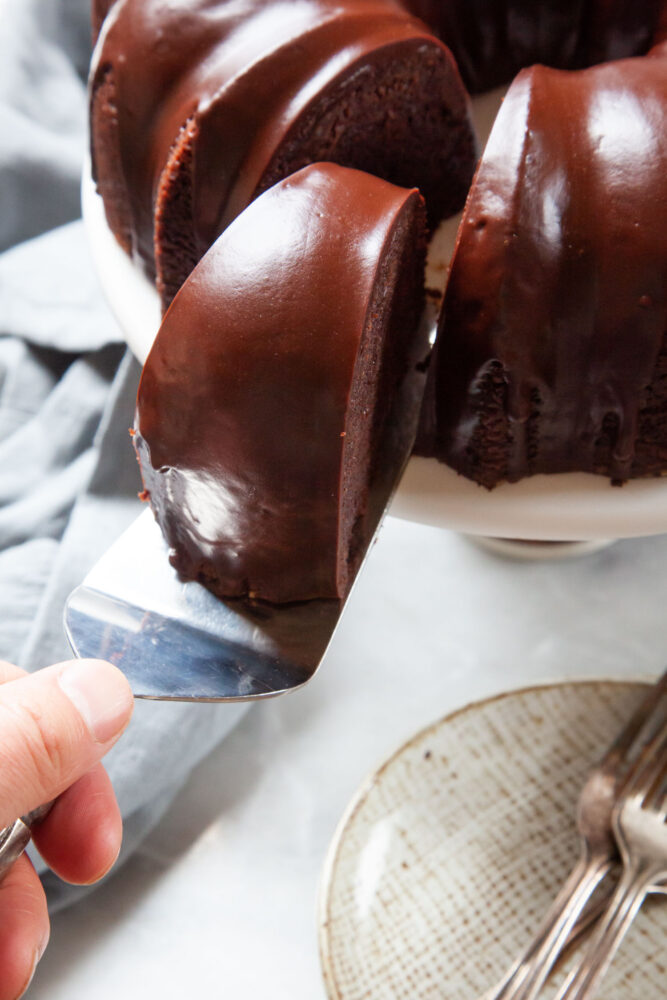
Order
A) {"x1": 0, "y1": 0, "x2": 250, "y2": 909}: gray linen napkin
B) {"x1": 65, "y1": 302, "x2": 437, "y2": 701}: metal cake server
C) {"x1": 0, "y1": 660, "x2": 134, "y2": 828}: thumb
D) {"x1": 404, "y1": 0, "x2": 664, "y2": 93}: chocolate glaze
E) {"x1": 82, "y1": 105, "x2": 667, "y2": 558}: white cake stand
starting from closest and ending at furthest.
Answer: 1. {"x1": 0, "y1": 660, "x2": 134, "y2": 828}: thumb
2. {"x1": 65, "y1": 302, "x2": 437, "y2": 701}: metal cake server
3. {"x1": 82, "y1": 105, "x2": 667, "y2": 558}: white cake stand
4. {"x1": 0, "y1": 0, "x2": 250, "y2": 909}: gray linen napkin
5. {"x1": 404, "y1": 0, "x2": 664, "y2": 93}: chocolate glaze

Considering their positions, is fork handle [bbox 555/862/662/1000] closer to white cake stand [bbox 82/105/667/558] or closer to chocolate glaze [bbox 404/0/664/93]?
white cake stand [bbox 82/105/667/558]

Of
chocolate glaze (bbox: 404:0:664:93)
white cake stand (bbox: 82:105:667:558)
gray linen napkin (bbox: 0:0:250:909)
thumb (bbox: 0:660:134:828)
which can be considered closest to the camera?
thumb (bbox: 0:660:134:828)

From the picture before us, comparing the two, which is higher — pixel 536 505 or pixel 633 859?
pixel 536 505

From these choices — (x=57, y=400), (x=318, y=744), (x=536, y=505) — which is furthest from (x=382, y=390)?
(x=57, y=400)

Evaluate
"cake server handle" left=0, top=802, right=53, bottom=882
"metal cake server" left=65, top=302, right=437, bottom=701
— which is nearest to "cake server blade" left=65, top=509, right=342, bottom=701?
"metal cake server" left=65, top=302, right=437, bottom=701

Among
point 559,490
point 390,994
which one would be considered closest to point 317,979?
point 390,994

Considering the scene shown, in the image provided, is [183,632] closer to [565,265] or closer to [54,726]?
[54,726]

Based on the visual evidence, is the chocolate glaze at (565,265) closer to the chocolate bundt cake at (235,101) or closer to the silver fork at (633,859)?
the chocolate bundt cake at (235,101)
